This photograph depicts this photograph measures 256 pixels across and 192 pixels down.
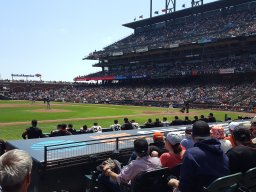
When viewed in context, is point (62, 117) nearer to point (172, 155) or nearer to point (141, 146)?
point (172, 155)

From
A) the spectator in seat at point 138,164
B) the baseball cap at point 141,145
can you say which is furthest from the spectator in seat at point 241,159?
the baseball cap at point 141,145

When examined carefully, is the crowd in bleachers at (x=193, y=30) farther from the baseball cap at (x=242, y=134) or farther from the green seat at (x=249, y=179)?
the green seat at (x=249, y=179)

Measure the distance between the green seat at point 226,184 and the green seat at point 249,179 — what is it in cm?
18

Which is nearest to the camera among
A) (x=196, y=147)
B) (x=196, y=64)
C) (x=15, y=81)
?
(x=196, y=147)

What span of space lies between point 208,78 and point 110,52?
3507 cm

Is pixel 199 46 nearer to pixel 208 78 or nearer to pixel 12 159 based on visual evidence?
pixel 208 78

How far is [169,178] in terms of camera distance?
18.1ft

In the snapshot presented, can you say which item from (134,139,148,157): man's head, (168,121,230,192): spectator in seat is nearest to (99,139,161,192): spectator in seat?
(134,139,148,157): man's head

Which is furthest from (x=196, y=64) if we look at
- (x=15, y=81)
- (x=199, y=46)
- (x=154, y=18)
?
(x=15, y=81)

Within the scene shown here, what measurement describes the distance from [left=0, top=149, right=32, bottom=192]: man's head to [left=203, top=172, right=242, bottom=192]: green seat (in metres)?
2.67

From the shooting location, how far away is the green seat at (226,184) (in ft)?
14.2

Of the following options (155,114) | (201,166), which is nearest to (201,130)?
(201,166)

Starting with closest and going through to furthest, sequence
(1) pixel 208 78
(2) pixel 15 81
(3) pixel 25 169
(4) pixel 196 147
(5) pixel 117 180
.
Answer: (3) pixel 25 169, (4) pixel 196 147, (5) pixel 117 180, (1) pixel 208 78, (2) pixel 15 81

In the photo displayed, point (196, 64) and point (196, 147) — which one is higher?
point (196, 64)
